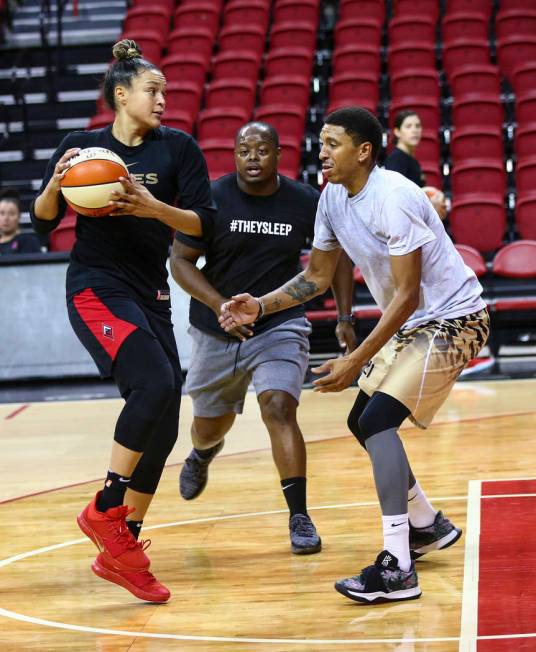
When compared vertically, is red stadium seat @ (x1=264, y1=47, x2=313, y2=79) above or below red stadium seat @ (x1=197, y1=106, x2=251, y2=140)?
above

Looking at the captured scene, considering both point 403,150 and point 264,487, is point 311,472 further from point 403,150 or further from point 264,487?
point 403,150

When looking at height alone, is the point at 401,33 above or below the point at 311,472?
above

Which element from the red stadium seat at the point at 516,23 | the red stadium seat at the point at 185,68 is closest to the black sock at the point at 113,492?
the red stadium seat at the point at 185,68

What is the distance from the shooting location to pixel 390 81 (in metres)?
A: 13.0

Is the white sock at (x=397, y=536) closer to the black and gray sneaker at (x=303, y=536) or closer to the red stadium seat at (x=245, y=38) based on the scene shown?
the black and gray sneaker at (x=303, y=536)

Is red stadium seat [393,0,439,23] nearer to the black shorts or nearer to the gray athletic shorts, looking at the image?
the gray athletic shorts

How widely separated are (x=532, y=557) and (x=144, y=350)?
155 centimetres

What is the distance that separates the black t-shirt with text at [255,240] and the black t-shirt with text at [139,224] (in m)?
0.85

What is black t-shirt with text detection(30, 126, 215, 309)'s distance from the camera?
4.03m

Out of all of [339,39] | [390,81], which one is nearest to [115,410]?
[390,81]

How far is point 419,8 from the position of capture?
14.0 meters

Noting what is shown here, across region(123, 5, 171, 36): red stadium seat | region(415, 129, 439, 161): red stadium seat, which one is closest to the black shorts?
region(415, 129, 439, 161): red stadium seat

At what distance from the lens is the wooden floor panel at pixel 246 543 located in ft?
11.5

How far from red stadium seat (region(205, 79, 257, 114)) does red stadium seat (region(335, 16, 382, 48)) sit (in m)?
1.57
